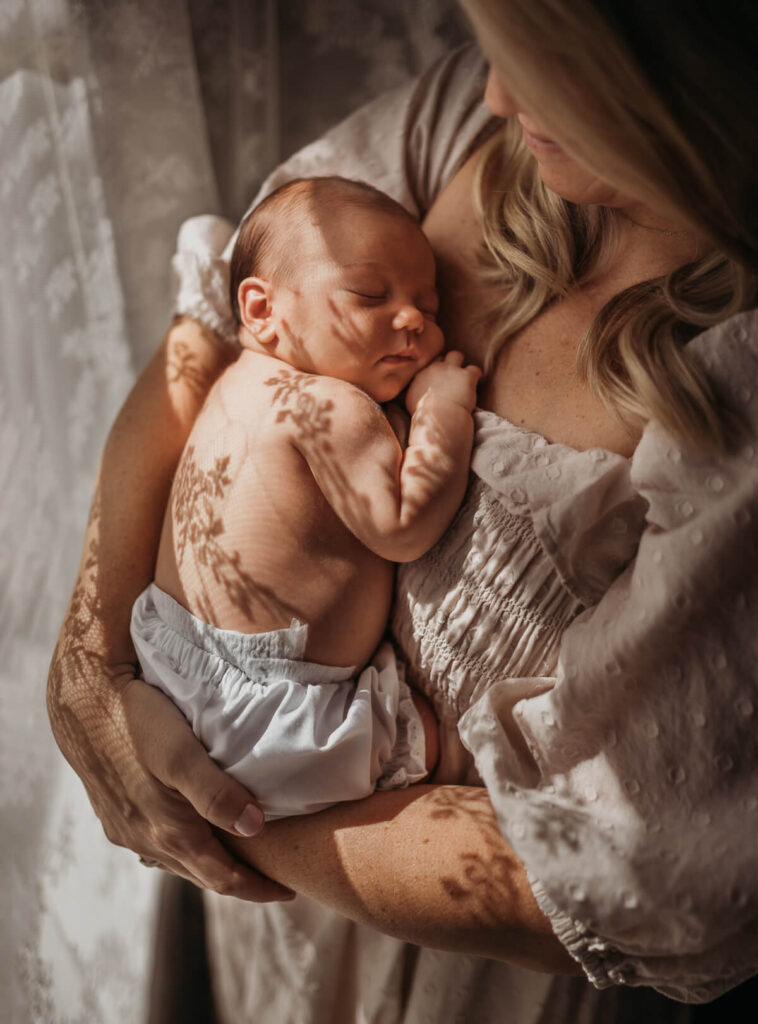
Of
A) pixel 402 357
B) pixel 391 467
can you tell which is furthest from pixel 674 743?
pixel 402 357

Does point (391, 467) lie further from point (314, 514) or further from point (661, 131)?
point (661, 131)

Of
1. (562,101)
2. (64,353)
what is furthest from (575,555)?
(64,353)

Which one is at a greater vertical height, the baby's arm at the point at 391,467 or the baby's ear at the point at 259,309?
the baby's ear at the point at 259,309

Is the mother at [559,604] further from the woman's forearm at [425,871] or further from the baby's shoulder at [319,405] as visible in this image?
the baby's shoulder at [319,405]

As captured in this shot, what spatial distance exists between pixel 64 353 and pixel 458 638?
750 millimetres

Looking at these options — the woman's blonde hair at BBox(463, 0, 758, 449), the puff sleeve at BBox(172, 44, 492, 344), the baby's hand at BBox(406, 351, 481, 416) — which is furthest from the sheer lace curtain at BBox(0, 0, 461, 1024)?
the woman's blonde hair at BBox(463, 0, 758, 449)

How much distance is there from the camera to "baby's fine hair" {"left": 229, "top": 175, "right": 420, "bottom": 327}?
100 cm

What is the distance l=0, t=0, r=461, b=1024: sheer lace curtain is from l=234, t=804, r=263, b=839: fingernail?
48 cm

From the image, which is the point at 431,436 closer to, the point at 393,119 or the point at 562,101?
the point at 562,101

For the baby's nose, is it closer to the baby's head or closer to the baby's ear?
the baby's head

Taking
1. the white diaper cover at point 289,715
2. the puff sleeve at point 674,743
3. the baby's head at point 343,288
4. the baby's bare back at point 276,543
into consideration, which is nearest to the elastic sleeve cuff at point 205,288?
the baby's head at point 343,288

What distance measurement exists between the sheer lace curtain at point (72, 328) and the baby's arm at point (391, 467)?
0.54 meters

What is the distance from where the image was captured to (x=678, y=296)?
0.88 meters

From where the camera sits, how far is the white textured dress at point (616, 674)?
75 centimetres
